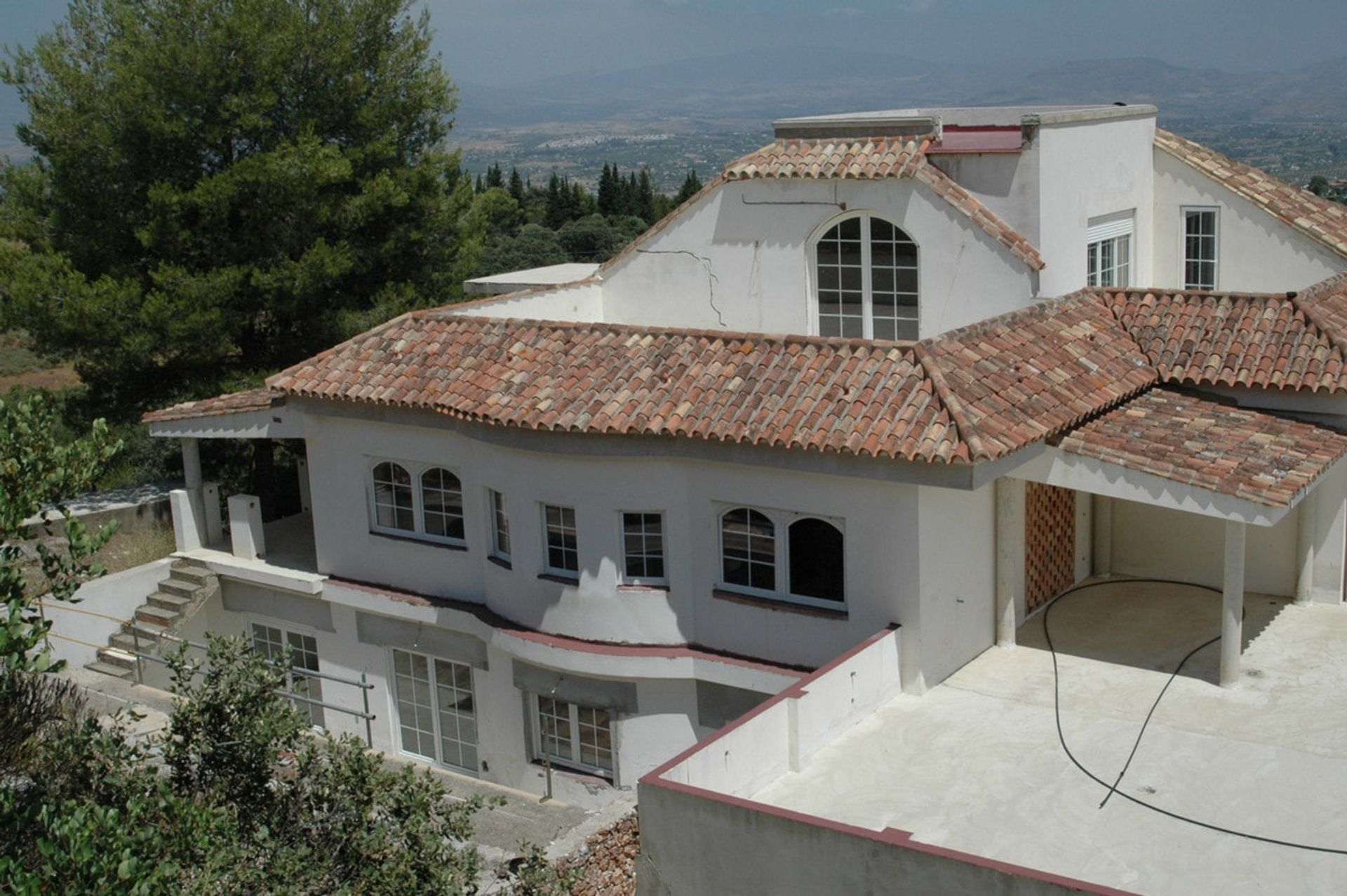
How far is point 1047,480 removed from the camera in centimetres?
1780

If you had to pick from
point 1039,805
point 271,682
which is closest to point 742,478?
point 1039,805

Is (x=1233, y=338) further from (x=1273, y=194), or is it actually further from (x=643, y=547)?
(x=643, y=547)

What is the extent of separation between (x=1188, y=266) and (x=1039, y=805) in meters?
13.1

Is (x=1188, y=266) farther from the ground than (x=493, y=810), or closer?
farther from the ground

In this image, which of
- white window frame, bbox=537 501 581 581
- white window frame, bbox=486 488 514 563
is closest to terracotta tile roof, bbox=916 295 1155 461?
white window frame, bbox=537 501 581 581

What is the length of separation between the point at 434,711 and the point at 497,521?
3356mm

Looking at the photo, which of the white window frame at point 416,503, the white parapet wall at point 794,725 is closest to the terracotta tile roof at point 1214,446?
the white parapet wall at point 794,725

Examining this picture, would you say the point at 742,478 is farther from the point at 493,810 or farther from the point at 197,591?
the point at 197,591

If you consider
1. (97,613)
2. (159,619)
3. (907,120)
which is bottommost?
(159,619)

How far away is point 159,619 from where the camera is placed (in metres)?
24.1

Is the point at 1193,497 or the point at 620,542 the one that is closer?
the point at 1193,497

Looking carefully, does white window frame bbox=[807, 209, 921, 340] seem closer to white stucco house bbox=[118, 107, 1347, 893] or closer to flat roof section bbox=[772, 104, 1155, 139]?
white stucco house bbox=[118, 107, 1347, 893]

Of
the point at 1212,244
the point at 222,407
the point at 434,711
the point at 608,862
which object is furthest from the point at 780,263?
the point at 608,862

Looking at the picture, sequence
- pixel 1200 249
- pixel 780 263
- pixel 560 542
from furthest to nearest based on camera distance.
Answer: pixel 1200 249 < pixel 780 263 < pixel 560 542
